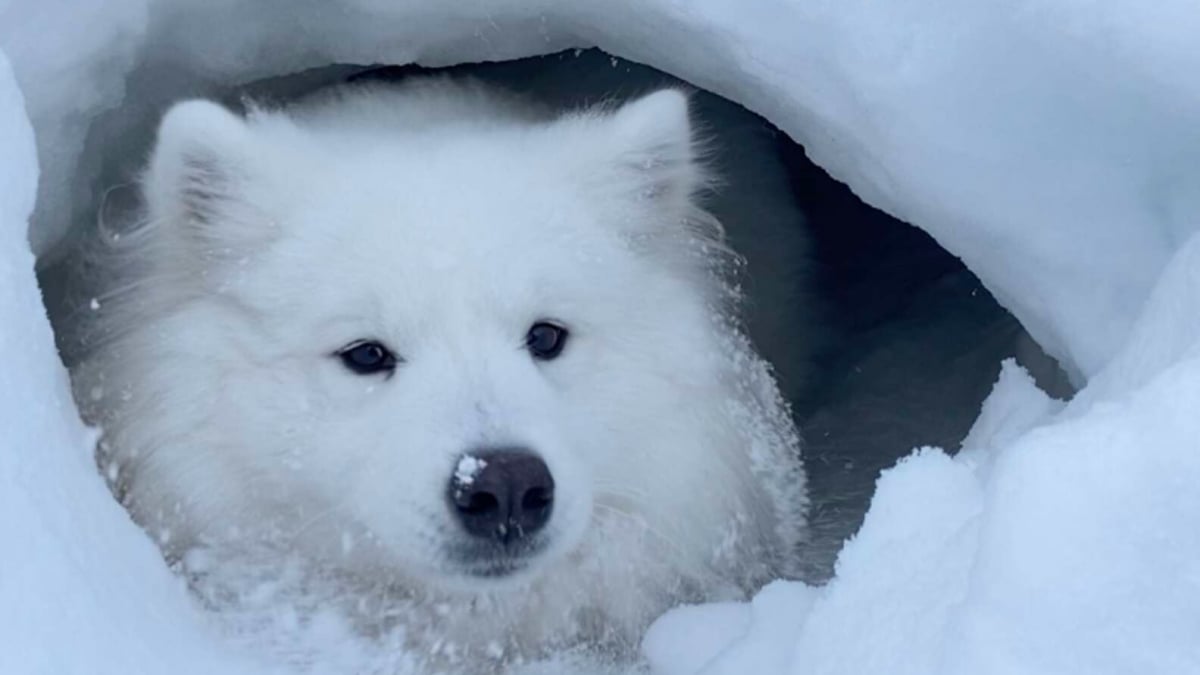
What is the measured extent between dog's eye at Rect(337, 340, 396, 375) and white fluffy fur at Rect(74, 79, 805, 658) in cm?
2

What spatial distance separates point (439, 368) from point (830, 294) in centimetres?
249

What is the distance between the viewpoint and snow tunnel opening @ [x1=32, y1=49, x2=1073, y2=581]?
3.77 m

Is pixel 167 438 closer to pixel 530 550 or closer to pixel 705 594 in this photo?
pixel 530 550

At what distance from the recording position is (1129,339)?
2.57m

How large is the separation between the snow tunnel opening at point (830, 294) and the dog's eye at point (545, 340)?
94cm

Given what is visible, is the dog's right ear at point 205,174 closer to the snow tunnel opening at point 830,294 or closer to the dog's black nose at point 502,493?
the snow tunnel opening at point 830,294

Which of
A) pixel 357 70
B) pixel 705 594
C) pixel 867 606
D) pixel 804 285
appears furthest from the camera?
pixel 804 285

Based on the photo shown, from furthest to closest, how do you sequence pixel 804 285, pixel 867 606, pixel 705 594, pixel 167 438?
pixel 804 285
pixel 705 594
pixel 167 438
pixel 867 606

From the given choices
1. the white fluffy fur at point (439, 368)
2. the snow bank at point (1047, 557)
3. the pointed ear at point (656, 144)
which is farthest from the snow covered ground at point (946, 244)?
the white fluffy fur at point (439, 368)

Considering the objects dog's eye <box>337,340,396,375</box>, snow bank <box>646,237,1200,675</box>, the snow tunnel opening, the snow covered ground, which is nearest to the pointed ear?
the snow covered ground

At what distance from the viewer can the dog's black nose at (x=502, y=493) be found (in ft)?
9.07

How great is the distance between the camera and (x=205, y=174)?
3.21 m

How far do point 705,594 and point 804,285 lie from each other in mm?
1806

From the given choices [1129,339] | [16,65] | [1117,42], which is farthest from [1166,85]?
[16,65]
